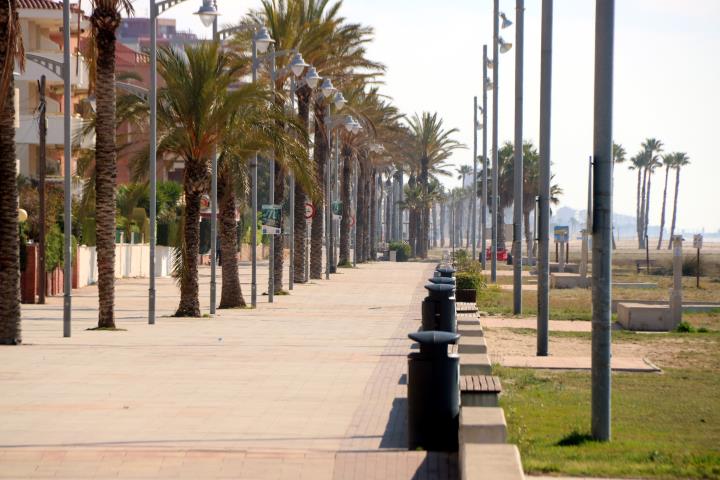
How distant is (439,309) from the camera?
18.2 m

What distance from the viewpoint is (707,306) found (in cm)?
3509

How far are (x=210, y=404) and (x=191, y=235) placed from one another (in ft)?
58.3

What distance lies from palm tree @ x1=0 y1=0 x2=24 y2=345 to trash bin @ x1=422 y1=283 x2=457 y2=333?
22.8 feet

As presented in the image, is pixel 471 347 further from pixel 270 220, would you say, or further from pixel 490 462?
pixel 270 220

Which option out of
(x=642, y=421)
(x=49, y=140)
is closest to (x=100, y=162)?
(x=642, y=421)

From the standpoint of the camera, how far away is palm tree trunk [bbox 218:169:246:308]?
110 feet

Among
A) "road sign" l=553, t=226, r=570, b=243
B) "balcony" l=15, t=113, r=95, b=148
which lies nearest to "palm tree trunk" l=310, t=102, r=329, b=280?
"balcony" l=15, t=113, r=95, b=148

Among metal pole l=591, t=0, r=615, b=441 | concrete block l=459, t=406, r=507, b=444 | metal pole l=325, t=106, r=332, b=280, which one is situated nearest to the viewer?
concrete block l=459, t=406, r=507, b=444

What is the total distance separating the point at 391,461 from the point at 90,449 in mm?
2385

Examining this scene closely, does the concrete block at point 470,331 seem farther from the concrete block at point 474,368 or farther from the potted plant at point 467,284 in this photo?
the potted plant at point 467,284

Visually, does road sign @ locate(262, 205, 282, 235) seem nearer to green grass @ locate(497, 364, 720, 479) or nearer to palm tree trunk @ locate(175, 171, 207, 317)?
palm tree trunk @ locate(175, 171, 207, 317)

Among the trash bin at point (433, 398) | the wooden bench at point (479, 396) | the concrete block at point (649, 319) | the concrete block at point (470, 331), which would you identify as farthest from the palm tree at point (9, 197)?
the concrete block at point (649, 319)

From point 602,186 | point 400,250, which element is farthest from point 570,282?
point 400,250

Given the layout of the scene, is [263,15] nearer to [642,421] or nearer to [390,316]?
[390,316]
